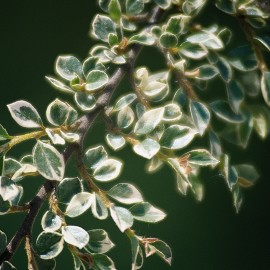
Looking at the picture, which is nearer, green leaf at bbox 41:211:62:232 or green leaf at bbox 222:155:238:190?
green leaf at bbox 41:211:62:232

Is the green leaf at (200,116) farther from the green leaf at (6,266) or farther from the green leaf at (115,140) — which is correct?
the green leaf at (6,266)

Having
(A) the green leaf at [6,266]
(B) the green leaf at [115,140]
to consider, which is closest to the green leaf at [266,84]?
(B) the green leaf at [115,140]

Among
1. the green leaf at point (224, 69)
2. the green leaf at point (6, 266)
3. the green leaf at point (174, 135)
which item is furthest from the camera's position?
the green leaf at point (224, 69)

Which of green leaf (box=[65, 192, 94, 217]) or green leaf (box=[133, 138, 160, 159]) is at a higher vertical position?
green leaf (box=[133, 138, 160, 159])

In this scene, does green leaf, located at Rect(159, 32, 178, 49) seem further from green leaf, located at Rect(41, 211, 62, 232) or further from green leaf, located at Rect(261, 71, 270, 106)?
green leaf, located at Rect(41, 211, 62, 232)

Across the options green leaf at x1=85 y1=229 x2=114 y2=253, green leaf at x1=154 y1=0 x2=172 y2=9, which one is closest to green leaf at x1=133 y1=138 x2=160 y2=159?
green leaf at x1=85 y1=229 x2=114 y2=253

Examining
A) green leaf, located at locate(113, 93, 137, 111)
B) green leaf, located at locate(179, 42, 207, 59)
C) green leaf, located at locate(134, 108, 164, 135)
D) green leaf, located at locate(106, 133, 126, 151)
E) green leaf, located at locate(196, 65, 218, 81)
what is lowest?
green leaf, located at locate(196, 65, 218, 81)
